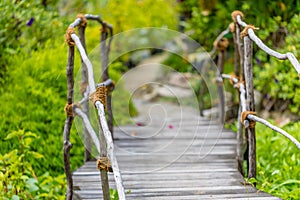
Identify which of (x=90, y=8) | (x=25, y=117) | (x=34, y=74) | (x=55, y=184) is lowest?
(x=55, y=184)

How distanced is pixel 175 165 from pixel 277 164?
30.5 inches

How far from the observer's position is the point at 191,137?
4.50 metres

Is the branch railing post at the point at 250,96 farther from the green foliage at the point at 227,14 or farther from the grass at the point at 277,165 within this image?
the green foliage at the point at 227,14

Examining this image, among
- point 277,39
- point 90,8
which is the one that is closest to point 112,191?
point 277,39

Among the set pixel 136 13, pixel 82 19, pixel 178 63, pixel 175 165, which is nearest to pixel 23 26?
pixel 82 19

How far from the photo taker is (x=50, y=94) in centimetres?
423

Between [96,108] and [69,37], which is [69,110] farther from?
[96,108]

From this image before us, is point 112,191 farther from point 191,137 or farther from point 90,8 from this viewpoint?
point 90,8

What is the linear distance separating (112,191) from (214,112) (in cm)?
296

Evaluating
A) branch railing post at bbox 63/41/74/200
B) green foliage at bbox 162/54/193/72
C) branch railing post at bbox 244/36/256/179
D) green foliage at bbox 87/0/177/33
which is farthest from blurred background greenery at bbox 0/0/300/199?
green foliage at bbox 162/54/193/72

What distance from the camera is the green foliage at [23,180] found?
3168 millimetres

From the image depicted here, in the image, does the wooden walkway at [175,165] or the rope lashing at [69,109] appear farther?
the rope lashing at [69,109]

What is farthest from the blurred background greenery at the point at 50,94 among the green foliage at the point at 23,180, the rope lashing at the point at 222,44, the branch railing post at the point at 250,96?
the rope lashing at the point at 222,44

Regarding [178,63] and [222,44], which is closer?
[222,44]
